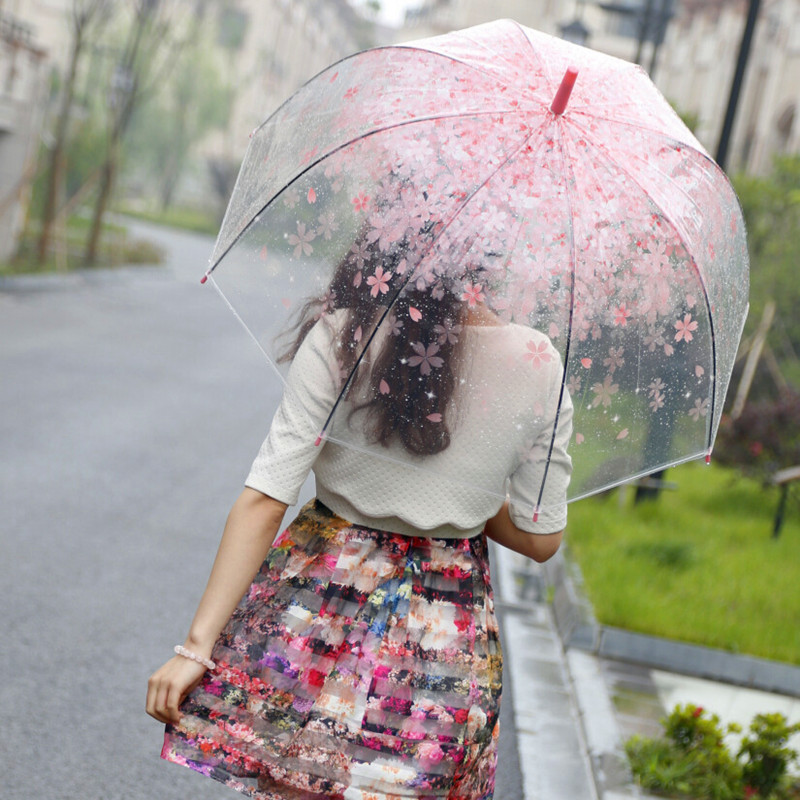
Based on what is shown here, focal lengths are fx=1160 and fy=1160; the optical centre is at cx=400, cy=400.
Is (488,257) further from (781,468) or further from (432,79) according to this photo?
(781,468)

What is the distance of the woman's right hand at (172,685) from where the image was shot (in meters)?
2.06

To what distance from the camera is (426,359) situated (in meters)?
2.20

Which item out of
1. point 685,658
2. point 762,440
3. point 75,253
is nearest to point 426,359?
point 685,658

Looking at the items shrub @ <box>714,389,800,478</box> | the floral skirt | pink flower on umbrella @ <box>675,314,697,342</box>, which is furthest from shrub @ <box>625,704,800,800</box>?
shrub @ <box>714,389,800,478</box>

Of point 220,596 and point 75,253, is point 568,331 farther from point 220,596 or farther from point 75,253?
point 75,253

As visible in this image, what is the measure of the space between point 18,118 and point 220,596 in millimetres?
21003

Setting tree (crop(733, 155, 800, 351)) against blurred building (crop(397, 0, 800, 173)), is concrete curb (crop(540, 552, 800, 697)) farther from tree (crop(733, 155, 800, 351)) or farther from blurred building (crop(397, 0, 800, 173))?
blurred building (crop(397, 0, 800, 173))

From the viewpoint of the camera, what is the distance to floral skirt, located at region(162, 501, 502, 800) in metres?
2.10

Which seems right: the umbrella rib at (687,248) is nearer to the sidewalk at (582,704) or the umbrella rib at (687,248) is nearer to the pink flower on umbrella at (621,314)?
the pink flower on umbrella at (621,314)

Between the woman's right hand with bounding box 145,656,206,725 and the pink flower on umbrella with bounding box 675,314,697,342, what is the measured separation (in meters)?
1.25

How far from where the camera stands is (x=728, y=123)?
9234 mm

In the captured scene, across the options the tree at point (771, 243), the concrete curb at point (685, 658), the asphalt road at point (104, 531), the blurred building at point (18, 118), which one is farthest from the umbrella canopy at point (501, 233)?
the blurred building at point (18, 118)

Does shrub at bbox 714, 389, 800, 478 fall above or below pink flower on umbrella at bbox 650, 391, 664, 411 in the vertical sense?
below

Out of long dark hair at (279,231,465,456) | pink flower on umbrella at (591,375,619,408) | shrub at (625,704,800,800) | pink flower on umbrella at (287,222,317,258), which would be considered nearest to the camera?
long dark hair at (279,231,465,456)
